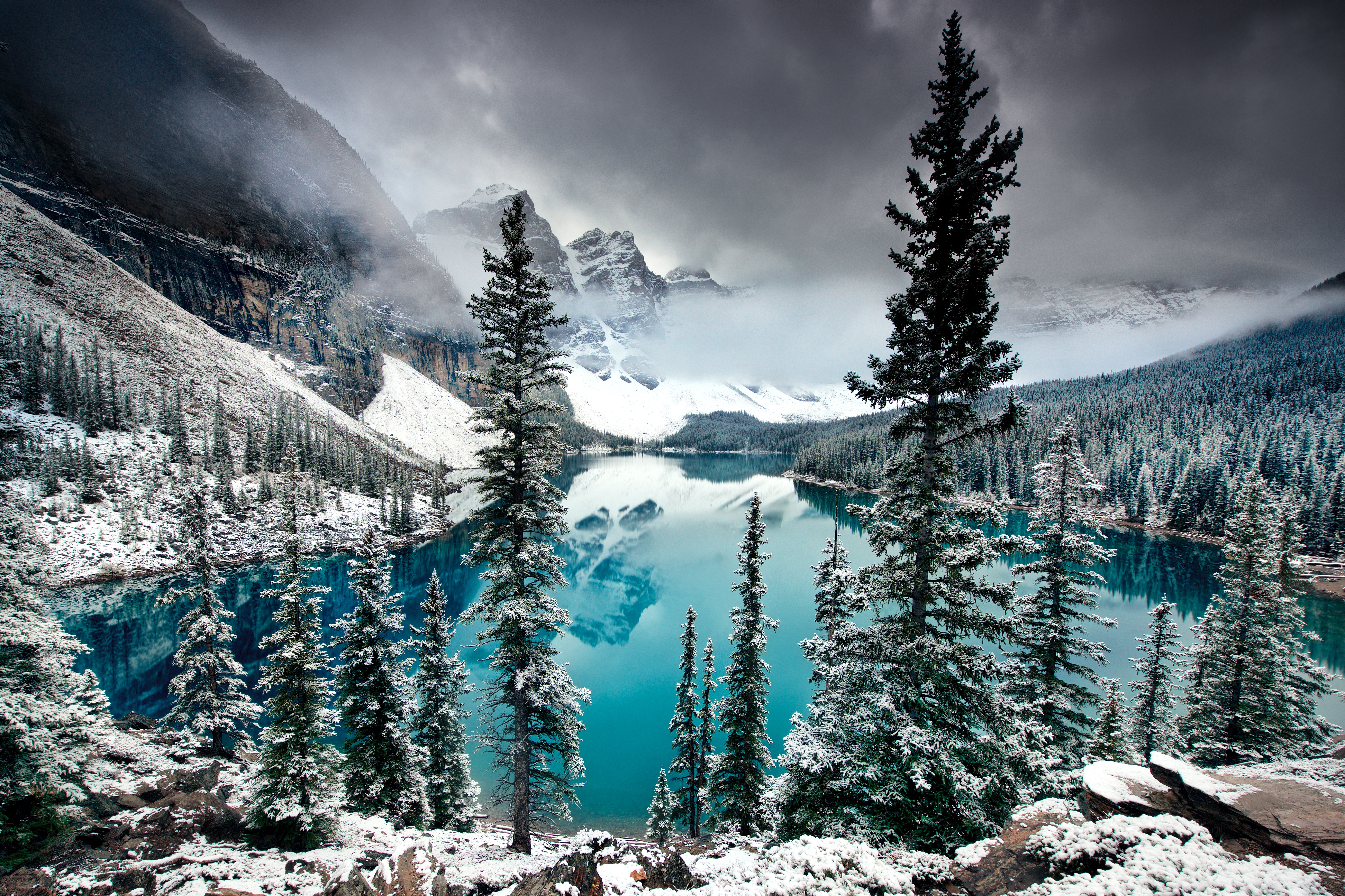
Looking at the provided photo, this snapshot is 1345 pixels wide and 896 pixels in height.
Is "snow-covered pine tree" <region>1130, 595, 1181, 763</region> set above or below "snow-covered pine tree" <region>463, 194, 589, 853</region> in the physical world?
below

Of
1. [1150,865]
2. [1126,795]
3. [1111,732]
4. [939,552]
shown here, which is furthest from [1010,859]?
[1111,732]

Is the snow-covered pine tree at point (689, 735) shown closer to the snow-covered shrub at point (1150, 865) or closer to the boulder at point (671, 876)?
the boulder at point (671, 876)

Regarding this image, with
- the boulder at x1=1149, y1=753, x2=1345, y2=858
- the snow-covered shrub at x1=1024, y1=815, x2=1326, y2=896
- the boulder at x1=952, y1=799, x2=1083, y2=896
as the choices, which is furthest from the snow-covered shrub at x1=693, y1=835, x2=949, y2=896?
the boulder at x1=1149, y1=753, x2=1345, y2=858

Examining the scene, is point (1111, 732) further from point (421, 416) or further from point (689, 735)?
point (421, 416)

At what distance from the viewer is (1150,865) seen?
555 cm

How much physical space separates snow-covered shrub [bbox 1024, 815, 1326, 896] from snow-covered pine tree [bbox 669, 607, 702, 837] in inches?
468

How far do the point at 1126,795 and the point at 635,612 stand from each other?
41432 mm

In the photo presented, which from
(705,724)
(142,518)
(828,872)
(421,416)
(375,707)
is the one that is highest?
(421,416)

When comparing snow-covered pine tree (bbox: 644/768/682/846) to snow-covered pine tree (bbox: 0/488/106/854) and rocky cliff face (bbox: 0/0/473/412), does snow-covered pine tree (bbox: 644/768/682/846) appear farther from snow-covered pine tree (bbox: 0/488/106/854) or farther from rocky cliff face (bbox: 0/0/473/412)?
rocky cliff face (bbox: 0/0/473/412)

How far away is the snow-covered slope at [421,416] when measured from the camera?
145750mm

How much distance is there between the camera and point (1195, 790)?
691 centimetres

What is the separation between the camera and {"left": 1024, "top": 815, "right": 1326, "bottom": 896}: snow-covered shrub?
5164 mm

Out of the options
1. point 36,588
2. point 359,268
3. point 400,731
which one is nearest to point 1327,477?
point 400,731

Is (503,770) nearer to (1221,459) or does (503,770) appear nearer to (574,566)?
(574,566)
